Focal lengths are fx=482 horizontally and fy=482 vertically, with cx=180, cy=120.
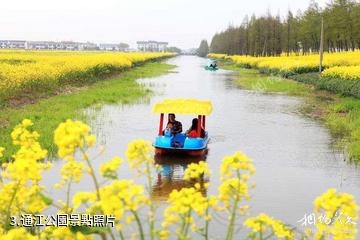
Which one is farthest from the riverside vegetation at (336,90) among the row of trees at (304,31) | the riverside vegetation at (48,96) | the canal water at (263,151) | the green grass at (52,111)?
the row of trees at (304,31)

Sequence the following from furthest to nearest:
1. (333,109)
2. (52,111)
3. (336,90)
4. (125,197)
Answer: (336,90)
(333,109)
(52,111)
(125,197)

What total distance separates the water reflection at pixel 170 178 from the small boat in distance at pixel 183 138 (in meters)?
0.18

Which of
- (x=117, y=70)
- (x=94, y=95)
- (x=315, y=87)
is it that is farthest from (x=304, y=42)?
(x=94, y=95)

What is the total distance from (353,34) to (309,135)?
4233cm

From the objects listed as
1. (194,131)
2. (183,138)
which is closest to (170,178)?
(183,138)

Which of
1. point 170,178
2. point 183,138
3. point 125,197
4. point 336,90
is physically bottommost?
point 170,178

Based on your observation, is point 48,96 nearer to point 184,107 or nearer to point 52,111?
point 52,111

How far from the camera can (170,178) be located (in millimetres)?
9180

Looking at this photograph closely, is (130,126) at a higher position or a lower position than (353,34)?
lower

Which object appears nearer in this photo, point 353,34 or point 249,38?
point 353,34

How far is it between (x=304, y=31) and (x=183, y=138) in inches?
2166

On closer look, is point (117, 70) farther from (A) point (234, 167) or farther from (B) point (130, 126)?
(A) point (234, 167)

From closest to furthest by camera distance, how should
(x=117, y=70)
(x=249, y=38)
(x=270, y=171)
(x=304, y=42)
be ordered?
1. (x=270, y=171)
2. (x=117, y=70)
3. (x=304, y=42)
4. (x=249, y=38)

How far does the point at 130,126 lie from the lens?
14508mm
